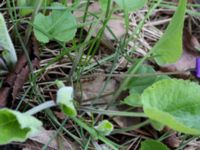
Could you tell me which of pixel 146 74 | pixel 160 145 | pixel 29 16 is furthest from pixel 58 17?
pixel 160 145

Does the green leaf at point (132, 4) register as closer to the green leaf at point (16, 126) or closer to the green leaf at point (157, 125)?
the green leaf at point (157, 125)

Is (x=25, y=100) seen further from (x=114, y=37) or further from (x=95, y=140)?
(x=114, y=37)

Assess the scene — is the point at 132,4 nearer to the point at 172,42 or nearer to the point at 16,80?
the point at 172,42

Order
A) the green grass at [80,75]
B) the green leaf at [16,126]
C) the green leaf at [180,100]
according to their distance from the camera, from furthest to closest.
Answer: the green grass at [80,75] → the green leaf at [180,100] → the green leaf at [16,126]

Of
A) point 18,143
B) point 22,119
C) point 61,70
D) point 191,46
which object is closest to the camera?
point 22,119

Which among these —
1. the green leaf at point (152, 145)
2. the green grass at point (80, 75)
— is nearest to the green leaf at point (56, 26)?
the green grass at point (80, 75)

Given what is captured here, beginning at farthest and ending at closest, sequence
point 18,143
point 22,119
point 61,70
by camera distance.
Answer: point 61,70, point 18,143, point 22,119

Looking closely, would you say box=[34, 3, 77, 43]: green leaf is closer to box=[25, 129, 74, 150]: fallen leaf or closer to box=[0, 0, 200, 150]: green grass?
box=[0, 0, 200, 150]: green grass
